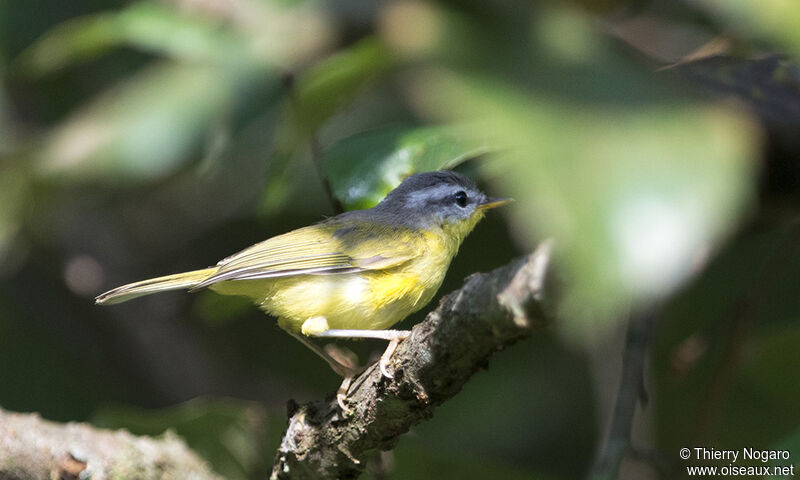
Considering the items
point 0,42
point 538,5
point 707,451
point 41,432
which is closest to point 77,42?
point 0,42

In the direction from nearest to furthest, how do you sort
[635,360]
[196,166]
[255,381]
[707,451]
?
[635,360]
[707,451]
[196,166]
[255,381]

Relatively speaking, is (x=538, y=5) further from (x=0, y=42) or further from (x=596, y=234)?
(x=0, y=42)

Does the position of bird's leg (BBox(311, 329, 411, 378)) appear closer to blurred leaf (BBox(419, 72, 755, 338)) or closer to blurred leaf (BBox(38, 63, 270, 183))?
blurred leaf (BBox(419, 72, 755, 338))

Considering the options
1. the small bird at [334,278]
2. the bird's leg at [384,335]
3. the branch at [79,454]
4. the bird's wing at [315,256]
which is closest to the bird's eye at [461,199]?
the small bird at [334,278]

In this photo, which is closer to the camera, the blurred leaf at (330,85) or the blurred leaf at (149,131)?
Result: the blurred leaf at (330,85)

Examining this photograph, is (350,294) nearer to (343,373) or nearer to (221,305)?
(343,373)

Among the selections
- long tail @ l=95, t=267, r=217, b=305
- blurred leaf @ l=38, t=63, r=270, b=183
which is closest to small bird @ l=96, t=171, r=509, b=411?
long tail @ l=95, t=267, r=217, b=305

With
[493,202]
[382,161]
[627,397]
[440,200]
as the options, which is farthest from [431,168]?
[440,200]

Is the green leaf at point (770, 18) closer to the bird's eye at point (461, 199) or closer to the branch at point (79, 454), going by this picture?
the bird's eye at point (461, 199)
